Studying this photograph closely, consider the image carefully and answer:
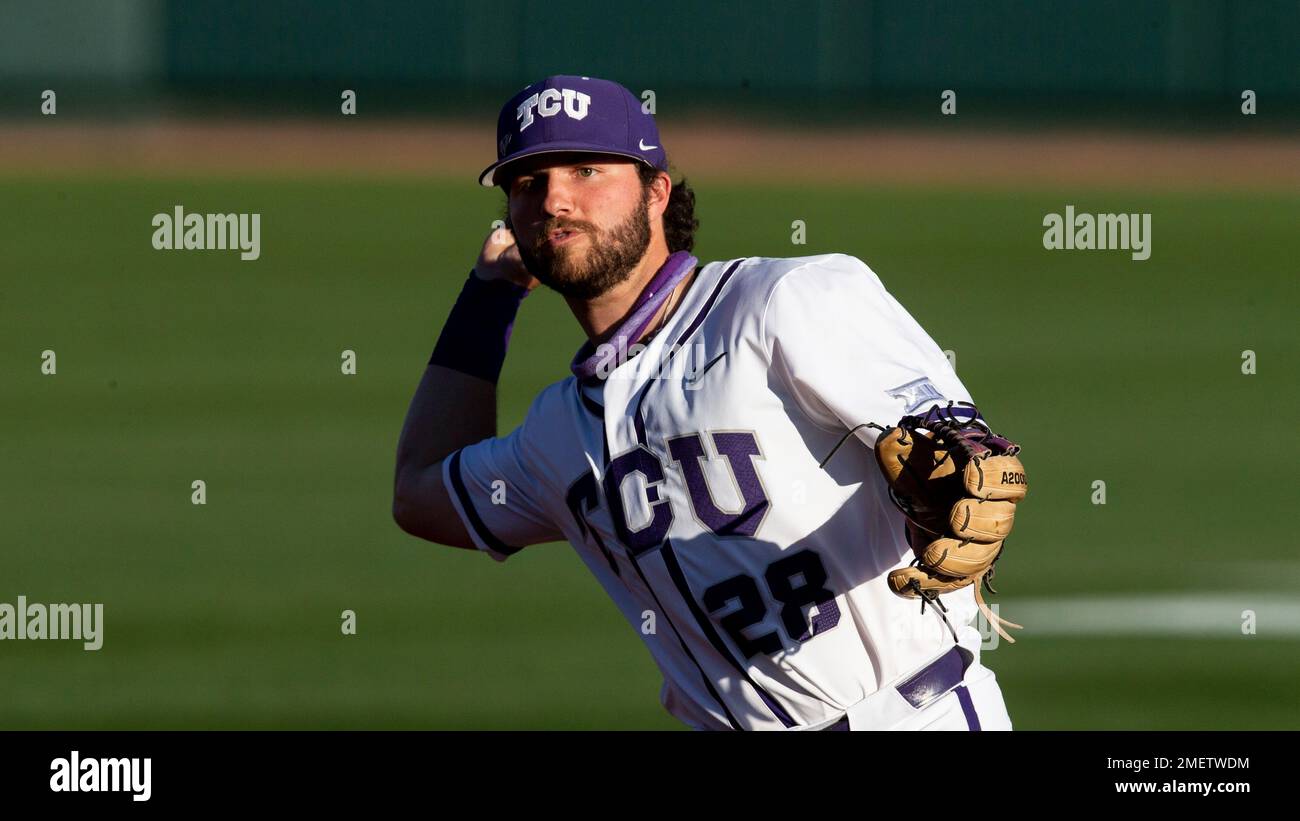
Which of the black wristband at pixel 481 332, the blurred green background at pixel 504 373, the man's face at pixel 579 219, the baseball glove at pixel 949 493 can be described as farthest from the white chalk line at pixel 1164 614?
the baseball glove at pixel 949 493

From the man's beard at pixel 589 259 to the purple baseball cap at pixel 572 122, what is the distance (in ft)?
0.53

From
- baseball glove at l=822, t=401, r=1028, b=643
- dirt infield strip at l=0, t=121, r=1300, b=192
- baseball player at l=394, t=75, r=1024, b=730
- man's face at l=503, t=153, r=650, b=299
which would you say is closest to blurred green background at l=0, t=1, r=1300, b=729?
dirt infield strip at l=0, t=121, r=1300, b=192

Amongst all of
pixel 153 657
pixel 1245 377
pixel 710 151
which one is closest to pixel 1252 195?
→ pixel 710 151

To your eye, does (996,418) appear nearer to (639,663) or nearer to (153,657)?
(639,663)

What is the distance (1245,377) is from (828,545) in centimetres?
1096

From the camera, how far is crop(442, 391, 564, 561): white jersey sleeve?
146 inches

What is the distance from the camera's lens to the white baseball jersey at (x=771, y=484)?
3.11 meters

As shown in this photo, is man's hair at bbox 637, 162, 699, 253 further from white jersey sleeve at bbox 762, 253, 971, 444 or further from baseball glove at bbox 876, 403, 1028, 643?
baseball glove at bbox 876, 403, 1028, 643

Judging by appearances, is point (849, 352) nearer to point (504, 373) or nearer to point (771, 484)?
point (771, 484)

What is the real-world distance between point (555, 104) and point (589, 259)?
33cm

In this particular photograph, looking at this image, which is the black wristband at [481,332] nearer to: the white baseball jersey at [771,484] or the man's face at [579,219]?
the man's face at [579,219]

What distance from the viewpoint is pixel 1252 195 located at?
20.6 metres

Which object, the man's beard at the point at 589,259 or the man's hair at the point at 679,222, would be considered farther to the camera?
the man's hair at the point at 679,222

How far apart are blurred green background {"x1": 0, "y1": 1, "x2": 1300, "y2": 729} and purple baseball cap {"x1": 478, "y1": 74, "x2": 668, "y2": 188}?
3607 millimetres
